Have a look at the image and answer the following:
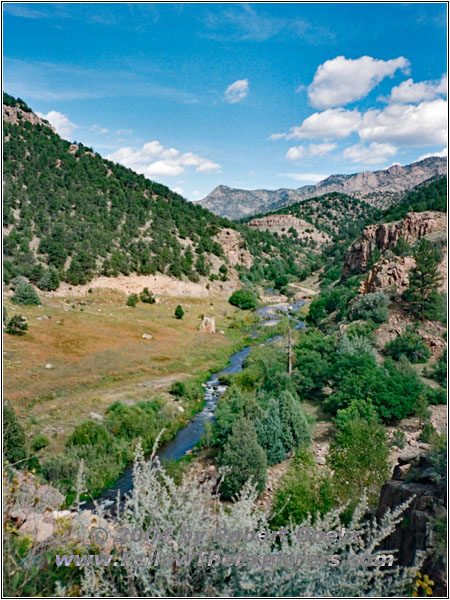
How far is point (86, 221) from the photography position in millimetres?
66375

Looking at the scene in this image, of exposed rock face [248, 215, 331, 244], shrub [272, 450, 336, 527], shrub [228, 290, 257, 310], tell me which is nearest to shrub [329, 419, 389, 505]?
shrub [272, 450, 336, 527]

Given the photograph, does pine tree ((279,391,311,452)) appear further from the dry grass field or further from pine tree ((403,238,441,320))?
pine tree ((403,238,441,320))

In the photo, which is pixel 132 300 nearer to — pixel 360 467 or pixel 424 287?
pixel 424 287

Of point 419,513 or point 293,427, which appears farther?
point 293,427

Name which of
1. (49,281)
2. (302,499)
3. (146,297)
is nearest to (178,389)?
(302,499)

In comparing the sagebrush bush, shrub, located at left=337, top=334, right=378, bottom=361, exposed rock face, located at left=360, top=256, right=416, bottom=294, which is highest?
exposed rock face, located at left=360, top=256, right=416, bottom=294

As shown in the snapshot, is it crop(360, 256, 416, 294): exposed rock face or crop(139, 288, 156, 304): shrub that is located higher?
crop(360, 256, 416, 294): exposed rock face

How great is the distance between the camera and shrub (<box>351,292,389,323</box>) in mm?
27797

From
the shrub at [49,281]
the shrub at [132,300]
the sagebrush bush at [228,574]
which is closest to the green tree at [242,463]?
A: the sagebrush bush at [228,574]

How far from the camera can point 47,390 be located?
76.1 ft

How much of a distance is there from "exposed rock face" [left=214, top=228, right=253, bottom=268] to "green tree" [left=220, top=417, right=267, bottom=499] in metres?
70.5

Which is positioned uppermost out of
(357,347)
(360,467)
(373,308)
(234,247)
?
(234,247)

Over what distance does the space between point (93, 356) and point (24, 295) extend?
52.6ft

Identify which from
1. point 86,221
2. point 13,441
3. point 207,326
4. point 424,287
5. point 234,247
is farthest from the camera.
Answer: point 234,247
